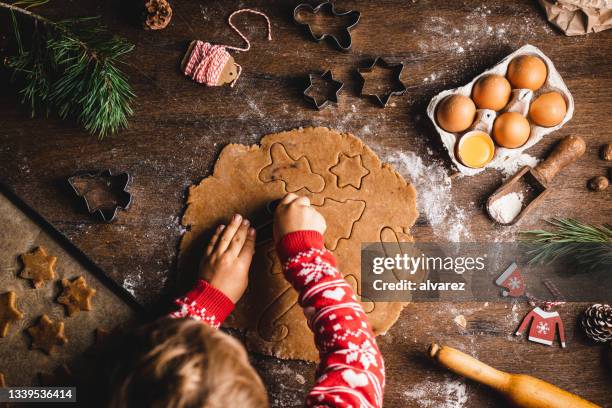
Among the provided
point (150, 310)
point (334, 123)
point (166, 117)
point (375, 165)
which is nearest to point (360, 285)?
point (375, 165)

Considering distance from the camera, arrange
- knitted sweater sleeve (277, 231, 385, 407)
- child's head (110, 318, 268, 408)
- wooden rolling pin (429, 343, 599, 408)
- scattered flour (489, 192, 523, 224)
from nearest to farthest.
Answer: child's head (110, 318, 268, 408) → knitted sweater sleeve (277, 231, 385, 407) → wooden rolling pin (429, 343, 599, 408) → scattered flour (489, 192, 523, 224)

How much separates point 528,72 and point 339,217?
575 millimetres

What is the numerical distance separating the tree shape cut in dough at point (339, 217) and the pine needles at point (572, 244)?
435 millimetres

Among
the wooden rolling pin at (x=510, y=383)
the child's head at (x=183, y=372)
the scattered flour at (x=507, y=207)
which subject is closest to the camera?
the child's head at (x=183, y=372)

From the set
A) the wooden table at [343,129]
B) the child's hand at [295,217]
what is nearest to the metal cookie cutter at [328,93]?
the wooden table at [343,129]

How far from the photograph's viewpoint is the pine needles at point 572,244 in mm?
1178

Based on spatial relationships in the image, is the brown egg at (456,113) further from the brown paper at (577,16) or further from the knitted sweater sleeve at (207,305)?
the knitted sweater sleeve at (207,305)

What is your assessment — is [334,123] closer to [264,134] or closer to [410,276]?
[264,134]

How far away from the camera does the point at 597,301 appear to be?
1.21 m

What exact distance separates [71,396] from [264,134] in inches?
31.9

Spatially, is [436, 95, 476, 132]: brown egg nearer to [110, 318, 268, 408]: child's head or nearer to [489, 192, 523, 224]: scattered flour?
[489, 192, 523, 224]: scattered flour

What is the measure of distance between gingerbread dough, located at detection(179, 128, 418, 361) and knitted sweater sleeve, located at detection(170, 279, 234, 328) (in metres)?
0.04

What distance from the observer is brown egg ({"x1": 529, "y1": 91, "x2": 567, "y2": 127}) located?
3.68ft

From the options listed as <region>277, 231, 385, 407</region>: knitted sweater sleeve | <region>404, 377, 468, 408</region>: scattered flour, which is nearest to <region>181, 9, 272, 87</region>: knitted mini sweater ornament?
<region>277, 231, 385, 407</region>: knitted sweater sleeve
